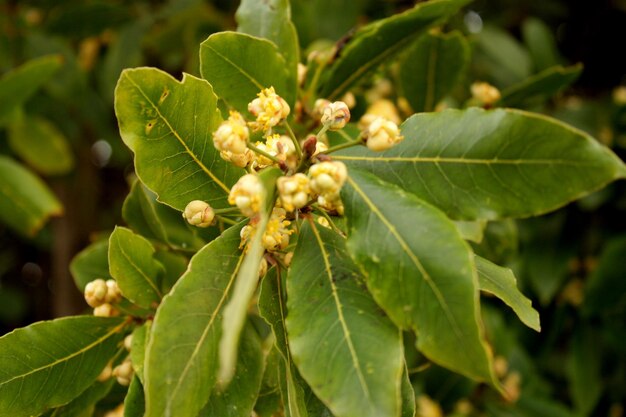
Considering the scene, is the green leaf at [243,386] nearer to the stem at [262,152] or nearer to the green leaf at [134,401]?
the green leaf at [134,401]

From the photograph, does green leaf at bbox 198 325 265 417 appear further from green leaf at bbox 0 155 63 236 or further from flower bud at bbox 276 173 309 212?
green leaf at bbox 0 155 63 236

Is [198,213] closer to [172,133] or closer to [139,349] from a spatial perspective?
[172,133]

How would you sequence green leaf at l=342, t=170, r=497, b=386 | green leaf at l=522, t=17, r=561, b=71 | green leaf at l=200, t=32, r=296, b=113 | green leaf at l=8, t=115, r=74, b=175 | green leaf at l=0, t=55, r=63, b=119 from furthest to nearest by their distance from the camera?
1. green leaf at l=8, t=115, r=74, b=175
2. green leaf at l=522, t=17, r=561, b=71
3. green leaf at l=0, t=55, r=63, b=119
4. green leaf at l=200, t=32, r=296, b=113
5. green leaf at l=342, t=170, r=497, b=386

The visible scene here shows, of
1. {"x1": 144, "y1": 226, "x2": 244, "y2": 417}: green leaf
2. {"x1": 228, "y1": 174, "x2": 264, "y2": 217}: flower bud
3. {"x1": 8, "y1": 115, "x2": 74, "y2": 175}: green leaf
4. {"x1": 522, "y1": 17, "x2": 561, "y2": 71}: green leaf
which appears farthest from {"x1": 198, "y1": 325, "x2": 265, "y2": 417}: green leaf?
{"x1": 8, "y1": 115, "x2": 74, "y2": 175}: green leaf

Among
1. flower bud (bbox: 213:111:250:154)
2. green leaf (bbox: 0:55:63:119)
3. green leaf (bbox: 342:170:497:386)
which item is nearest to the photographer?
green leaf (bbox: 342:170:497:386)

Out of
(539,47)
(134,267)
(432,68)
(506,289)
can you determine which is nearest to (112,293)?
(134,267)

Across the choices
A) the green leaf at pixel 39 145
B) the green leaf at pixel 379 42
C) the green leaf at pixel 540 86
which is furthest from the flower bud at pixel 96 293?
the green leaf at pixel 39 145

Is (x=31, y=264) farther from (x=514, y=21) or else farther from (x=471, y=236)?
(x=471, y=236)
